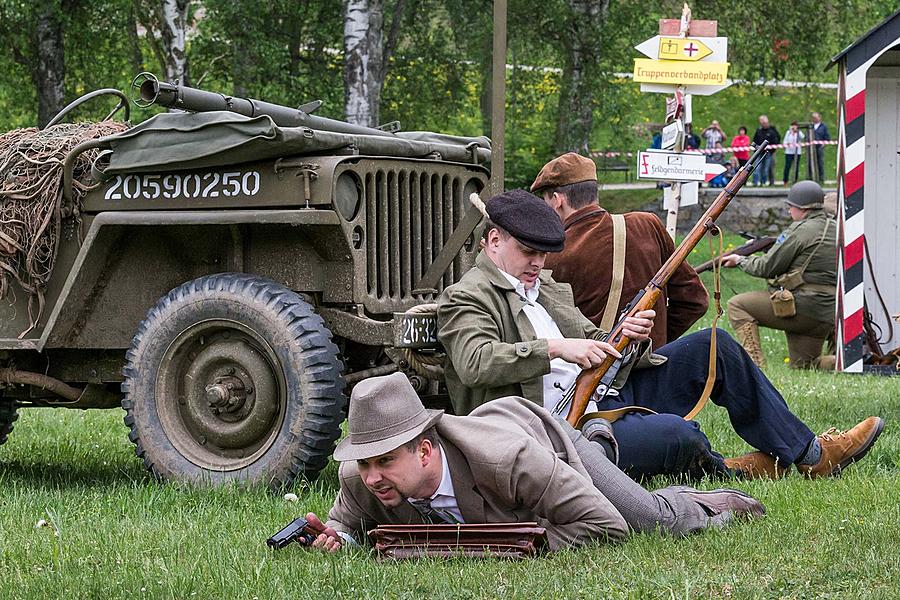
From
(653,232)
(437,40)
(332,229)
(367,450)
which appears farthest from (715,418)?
(437,40)

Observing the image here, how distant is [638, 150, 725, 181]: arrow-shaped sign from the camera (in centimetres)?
1128

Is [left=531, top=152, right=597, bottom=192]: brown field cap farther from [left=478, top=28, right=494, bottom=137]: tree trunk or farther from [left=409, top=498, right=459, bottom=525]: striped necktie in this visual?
[left=478, top=28, right=494, bottom=137]: tree trunk

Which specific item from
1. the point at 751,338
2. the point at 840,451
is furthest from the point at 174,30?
the point at 840,451

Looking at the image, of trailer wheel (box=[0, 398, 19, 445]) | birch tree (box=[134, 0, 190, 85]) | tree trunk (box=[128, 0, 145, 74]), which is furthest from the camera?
tree trunk (box=[128, 0, 145, 74])

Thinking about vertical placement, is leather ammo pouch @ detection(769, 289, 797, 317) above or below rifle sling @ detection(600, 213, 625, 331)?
below

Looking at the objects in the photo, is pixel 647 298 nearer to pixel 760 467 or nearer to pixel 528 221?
pixel 528 221

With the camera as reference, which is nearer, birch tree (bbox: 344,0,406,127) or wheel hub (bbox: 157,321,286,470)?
wheel hub (bbox: 157,321,286,470)

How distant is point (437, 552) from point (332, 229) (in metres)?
2.05

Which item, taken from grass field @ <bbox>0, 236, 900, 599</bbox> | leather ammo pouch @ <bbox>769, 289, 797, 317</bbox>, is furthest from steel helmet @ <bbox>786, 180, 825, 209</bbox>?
grass field @ <bbox>0, 236, 900, 599</bbox>

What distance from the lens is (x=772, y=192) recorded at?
2781 centimetres

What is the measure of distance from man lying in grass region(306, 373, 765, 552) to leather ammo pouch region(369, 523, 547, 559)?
0.08m

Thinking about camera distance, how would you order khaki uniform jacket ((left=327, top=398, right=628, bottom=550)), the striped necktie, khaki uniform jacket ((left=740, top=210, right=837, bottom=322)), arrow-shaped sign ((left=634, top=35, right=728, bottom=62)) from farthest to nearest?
khaki uniform jacket ((left=740, top=210, right=837, bottom=322))
arrow-shaped sign ((left=634, top=35, right=728, bottom=62))
the striped necktie
khaki uniform jacket ((left=327, top=398, right=628, bottom=550))

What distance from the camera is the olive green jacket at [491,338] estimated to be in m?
5.57

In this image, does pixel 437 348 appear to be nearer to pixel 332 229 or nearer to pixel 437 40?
pixel 332 229
